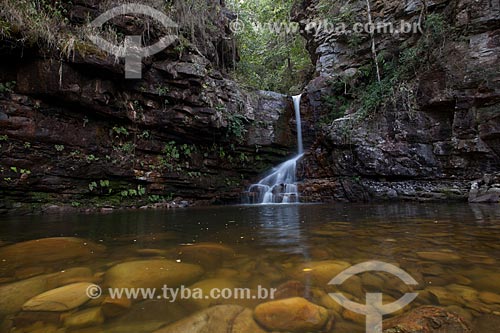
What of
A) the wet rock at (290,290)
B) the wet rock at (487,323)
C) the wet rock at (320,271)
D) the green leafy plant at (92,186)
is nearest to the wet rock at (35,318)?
the wet rock at (290,290)

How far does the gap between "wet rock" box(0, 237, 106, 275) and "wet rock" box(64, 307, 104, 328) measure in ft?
3.13

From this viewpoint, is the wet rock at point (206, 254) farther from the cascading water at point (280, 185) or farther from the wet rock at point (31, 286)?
the cascading water at point (280, 185)

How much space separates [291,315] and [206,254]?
3.52ft

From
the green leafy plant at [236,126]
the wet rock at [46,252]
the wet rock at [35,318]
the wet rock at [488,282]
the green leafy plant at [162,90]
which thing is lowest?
the wet rock at [488,282]

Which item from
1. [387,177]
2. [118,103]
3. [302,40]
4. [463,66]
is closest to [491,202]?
[387,177]

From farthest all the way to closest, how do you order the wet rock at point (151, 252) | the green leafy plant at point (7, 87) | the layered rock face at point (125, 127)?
the layered rock face at point (125, 127) < the green leafy plant at point (7, 87) < the wet rock at point (151, 252)

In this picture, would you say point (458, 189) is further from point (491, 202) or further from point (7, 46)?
point (7, 46)

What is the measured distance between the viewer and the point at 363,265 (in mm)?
1854

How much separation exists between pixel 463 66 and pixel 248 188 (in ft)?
25.0

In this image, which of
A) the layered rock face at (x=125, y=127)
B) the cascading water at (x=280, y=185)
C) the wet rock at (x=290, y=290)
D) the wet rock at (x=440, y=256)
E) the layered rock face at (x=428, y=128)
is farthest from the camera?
the cascading water at (x=280, y=185)

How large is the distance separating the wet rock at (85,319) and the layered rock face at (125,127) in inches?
287

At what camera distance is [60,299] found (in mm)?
1383

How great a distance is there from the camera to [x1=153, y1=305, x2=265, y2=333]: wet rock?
115 centimetres

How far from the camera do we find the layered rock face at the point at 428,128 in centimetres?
706
